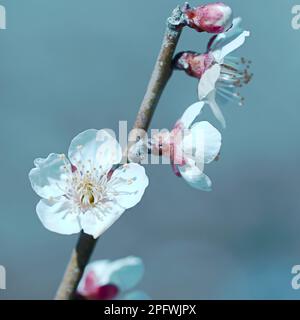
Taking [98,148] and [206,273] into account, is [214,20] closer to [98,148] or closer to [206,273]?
[98,148]

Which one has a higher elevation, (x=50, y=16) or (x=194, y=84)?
(x=50, y=16)

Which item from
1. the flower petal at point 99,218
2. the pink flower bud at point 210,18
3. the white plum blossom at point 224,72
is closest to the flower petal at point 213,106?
the white plum blossom at point 224,72

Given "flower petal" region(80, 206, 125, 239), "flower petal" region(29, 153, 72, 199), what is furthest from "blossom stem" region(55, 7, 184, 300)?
"flower petal" region(29, 153, 72, 199)

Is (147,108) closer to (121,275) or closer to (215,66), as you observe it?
(215,66)

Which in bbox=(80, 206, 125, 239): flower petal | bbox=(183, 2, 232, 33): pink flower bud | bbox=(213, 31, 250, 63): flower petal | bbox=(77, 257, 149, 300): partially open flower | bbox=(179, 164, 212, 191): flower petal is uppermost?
bbox=(183, 2, 232, 33): pink flower bud

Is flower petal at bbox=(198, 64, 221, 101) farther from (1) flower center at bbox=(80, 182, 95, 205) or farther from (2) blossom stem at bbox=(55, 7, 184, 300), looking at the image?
(1) flower center at bbox=(80, 182, 95, 205)
